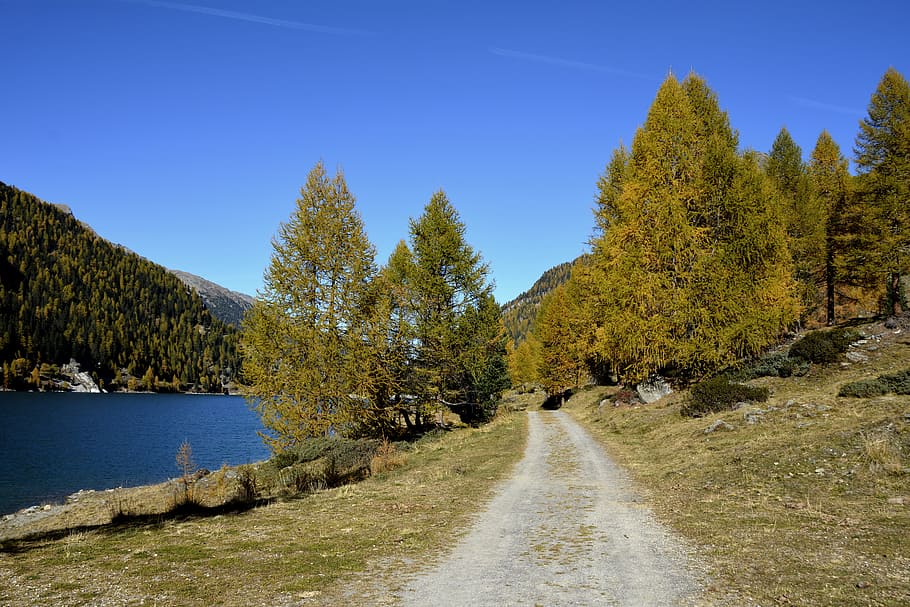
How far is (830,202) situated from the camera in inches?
1469

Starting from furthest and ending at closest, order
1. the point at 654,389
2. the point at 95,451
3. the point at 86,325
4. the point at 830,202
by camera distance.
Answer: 1. the point at 86,325
2. the point at 95,451
3. the point at 830,202
4. the point at 654,389

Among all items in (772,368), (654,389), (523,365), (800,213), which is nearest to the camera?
(772,368)

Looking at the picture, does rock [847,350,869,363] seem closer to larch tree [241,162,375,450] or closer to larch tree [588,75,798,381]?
larch tree [588,75,798,381]

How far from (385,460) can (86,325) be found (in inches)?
6929

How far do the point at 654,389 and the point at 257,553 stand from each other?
23094 millimetres

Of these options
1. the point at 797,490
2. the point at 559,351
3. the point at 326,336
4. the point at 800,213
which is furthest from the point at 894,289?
the point at 326,336

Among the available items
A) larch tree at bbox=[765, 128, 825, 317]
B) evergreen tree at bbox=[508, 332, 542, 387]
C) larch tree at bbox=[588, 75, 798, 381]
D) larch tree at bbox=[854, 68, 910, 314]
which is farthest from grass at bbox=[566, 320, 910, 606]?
evergreen tree at bbox=[508, 332, 542, 387]

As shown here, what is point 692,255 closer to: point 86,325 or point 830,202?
point 830,202

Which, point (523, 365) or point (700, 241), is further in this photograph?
point (523, 365)

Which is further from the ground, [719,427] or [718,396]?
[718,396]

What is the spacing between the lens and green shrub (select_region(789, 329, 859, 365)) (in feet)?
69.6

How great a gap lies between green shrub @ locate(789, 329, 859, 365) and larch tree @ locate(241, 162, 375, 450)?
18.6m

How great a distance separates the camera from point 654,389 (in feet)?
86.8

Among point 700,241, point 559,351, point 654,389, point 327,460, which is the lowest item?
point 327,460
